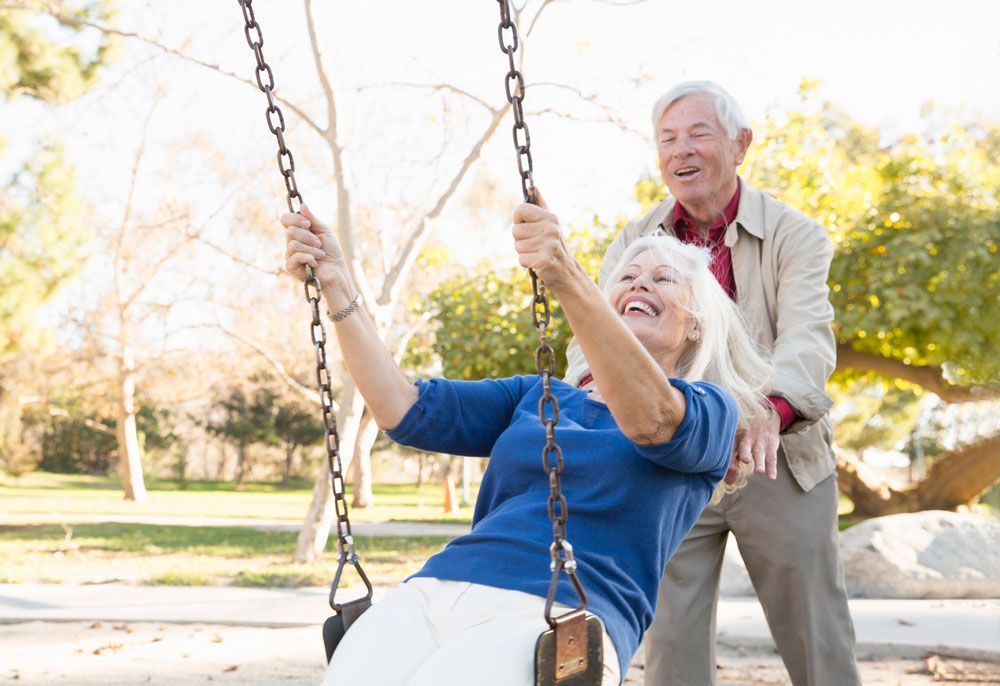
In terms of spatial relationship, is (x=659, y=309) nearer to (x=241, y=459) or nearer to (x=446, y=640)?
(x=446, y=640)

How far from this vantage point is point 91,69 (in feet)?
40.7

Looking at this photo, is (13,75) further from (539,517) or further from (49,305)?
(539,517)

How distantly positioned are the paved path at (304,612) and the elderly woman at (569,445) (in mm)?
3230

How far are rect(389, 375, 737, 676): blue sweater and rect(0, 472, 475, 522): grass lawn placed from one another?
13.5m

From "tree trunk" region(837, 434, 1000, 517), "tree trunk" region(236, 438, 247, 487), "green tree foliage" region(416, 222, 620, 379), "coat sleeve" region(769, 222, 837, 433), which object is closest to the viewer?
"coat sleeve" region(769, 222, 837, 433)

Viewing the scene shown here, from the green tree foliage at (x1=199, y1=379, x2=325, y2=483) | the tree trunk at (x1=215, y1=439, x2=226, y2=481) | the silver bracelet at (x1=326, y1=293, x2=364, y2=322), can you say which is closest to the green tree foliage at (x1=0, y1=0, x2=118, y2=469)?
the silver bracelet at (x1=326, y1=293, x2=364, y2=322)

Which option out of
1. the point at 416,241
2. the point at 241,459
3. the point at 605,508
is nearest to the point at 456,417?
the point at 605,508

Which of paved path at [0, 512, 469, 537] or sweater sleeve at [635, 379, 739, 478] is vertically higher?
sweater sleeve at [635, 379, 739, 478]

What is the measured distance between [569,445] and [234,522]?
14062 millimetres

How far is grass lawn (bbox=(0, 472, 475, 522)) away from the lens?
56.3 ft

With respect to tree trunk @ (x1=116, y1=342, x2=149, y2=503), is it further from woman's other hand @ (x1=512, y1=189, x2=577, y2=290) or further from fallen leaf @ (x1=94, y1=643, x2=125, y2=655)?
woman's other hand @ (x1=512, y1=189, x2=577, y2=290)

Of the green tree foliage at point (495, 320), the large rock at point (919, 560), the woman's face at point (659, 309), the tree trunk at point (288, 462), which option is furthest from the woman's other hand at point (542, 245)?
the tree trunk at point (288, 462)

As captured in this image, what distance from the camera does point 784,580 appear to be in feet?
9.70

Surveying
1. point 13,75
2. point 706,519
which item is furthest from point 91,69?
point 706,519
